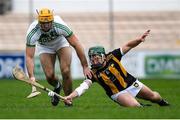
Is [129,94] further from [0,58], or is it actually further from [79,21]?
[79,21]

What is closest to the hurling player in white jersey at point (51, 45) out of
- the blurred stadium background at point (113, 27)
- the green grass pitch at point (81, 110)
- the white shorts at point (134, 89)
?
the green grass pitch at point (81, 110)

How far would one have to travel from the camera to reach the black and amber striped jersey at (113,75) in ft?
44.3

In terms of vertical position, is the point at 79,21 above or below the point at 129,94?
below

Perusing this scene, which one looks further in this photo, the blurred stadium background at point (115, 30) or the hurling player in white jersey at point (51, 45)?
the blurred stadium background at point (115, 30)

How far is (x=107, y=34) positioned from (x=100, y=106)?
1817cm

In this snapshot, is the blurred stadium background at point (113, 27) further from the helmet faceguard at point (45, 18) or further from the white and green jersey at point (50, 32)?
the helmet faceguard at point (45, 18)

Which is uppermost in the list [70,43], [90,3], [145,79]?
[70,43]

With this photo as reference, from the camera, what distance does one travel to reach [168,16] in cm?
3281

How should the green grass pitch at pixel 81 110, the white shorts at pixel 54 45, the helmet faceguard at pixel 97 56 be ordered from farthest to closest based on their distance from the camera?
the white shorts at pixel 54 45 → the helmet faceguard at pixel 97 56 → the green grass pitch at pixel 81 110

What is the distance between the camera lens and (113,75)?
13.6 m

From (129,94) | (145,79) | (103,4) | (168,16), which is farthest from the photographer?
(168,16)

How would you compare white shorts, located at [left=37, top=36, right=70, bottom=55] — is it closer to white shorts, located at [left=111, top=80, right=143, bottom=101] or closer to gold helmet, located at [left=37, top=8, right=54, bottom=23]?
gold helmet, located at [left=37, top=8, right=54, bottom=23]

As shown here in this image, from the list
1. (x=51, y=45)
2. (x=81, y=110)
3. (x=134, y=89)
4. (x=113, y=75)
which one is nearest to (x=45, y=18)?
(x=51, y=45)

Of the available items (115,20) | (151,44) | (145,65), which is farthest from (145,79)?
(115,20)
